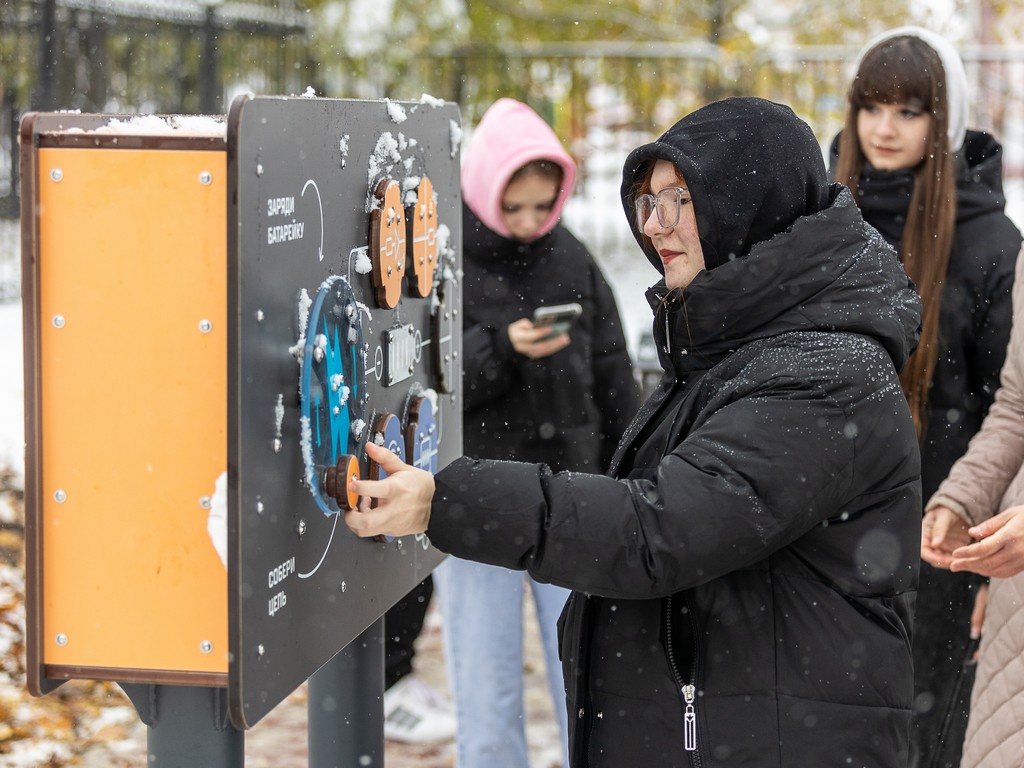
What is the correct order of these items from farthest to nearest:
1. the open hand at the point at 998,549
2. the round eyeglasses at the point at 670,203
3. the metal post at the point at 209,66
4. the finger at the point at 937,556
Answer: the metal post at the point at 209,66 → the finger at the point at 937,556 → the open hand at the point at 998,549 → the round eyeglasses at the point at 670,203

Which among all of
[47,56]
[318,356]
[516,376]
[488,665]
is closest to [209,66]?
[47,56]

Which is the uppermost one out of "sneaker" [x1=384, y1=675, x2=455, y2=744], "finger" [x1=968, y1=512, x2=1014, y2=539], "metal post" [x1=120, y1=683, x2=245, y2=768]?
"finger" [x1=968, y1=512, x2=1014, y2=539]

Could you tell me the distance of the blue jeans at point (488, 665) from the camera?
3.48 meters

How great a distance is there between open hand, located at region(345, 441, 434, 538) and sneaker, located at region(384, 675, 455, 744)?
8.05 ft

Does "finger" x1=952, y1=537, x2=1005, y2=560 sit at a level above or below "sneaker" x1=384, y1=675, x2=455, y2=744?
above

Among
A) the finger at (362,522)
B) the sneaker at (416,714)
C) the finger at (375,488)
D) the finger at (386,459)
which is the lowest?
the sneaker at (416,714)

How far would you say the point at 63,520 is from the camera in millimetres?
1792

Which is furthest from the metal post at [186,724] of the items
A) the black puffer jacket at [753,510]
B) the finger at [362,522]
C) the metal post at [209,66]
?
the metal post at [209,66]

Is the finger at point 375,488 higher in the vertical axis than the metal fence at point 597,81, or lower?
lower

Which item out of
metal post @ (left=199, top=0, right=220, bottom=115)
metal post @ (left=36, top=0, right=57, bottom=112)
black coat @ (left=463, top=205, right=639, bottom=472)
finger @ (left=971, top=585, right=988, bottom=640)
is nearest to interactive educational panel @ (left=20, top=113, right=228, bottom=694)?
black coat @ (left=463, top=205, right=639, bottom=472)

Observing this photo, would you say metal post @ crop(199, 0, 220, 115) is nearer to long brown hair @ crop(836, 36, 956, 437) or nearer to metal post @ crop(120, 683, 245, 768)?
long brown hair @ crop(836, 36, 956, 437)

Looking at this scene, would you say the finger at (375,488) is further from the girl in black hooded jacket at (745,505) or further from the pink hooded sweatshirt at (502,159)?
the pink hooded sweatshirt at (502,159)

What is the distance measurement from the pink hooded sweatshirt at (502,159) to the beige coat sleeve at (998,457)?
4.50 feet

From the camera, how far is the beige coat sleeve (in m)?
2.89
